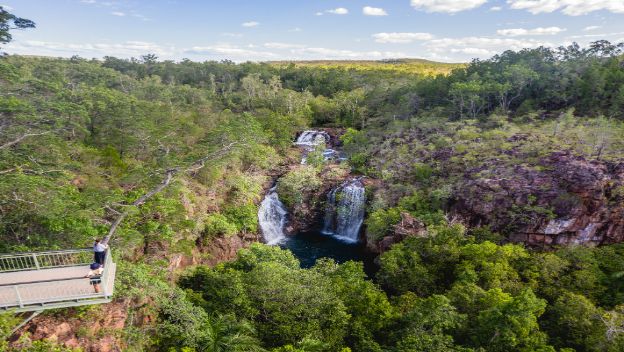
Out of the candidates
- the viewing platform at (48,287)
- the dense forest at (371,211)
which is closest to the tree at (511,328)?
the dense forest at (371,211)

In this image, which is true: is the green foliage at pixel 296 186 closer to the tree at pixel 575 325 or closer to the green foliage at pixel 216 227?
the green foliage at pixel 216 227

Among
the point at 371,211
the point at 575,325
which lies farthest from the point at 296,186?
the point at 575,325

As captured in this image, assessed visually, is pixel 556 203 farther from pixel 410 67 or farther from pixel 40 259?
pixel 410 67

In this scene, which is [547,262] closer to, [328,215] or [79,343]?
[328,215]

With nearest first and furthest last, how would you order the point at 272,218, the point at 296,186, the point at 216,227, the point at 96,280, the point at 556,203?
the point at 96,280
the point at 556,203
the point at 216,227
the point at 296,186
the point at 272,218

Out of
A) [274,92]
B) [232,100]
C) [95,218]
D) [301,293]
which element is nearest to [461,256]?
[301,293]

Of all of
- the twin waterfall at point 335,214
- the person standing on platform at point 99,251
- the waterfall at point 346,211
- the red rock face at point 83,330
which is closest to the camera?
the red rock face at point 83,330
